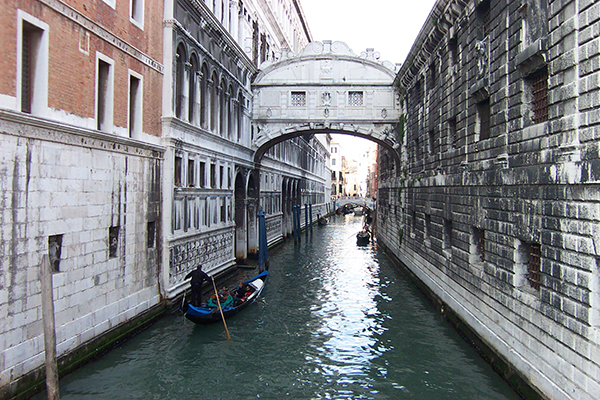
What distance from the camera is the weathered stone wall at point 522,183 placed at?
20.0 feet

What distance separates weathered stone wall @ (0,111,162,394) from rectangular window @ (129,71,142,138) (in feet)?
1.38

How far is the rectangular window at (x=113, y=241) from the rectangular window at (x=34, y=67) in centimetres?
310

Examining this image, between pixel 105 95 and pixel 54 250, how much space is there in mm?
3471

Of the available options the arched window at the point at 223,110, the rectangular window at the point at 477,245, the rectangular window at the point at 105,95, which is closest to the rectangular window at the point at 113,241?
the rectangular window at the point at 105,95

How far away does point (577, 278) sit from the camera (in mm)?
6262

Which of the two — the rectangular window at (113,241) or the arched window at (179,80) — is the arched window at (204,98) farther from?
the rectangular window at (113,241)

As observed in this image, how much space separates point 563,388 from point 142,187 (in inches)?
355

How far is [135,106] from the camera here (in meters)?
11.2

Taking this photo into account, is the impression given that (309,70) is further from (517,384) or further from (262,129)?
(517,384)

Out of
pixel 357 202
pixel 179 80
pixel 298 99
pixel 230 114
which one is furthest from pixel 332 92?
pixel 357 202

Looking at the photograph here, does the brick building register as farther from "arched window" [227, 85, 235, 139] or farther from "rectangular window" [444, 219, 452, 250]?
"rectangular window" [444, 219, 452, 250]

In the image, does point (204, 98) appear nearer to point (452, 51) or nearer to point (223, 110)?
point (223, 110)

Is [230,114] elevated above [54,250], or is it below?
above

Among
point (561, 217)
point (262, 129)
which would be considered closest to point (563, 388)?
point (561, 217)
